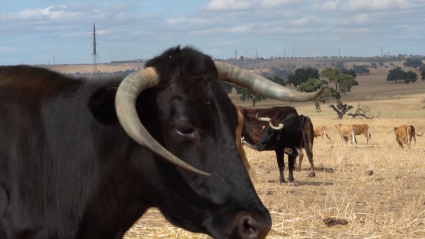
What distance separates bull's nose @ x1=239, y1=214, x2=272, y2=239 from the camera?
11.8ft

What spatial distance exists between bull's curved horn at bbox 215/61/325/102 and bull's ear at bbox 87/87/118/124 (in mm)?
768

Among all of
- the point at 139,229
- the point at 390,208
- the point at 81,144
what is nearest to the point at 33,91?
the point at 81,144

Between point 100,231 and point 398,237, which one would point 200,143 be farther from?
point 398,237

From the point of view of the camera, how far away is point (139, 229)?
7867 mm

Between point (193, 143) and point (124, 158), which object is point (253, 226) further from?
point (124, 158)

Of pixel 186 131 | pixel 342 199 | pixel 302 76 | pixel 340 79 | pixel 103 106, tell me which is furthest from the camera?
pixel 302 76

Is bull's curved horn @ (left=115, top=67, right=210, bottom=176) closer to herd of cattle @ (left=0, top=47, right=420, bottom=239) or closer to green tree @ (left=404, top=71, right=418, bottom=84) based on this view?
herd of cattle @ (left=0, top=47, right=420, bottom=239)

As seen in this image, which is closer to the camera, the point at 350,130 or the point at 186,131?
the point at 186,131

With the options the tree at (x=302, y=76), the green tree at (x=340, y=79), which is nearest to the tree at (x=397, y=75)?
the tree at (x=302, y=76)

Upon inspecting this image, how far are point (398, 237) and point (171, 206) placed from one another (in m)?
4.42

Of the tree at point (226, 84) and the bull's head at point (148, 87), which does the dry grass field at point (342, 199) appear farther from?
the bull's head at point (148, 87)

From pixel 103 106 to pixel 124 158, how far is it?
370 millimetres

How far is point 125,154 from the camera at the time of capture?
4035 millimetres

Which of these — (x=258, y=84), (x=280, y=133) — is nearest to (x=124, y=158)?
(x=258, y=84)
